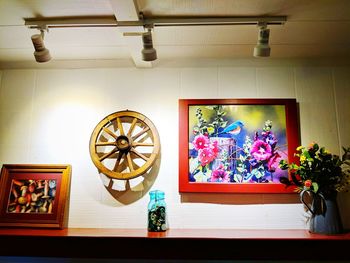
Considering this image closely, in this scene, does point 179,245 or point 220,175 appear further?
point 220,175

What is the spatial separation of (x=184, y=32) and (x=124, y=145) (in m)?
0.73

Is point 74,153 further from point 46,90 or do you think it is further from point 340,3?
point 340,3

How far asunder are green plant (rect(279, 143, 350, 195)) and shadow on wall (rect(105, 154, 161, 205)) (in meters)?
0.76

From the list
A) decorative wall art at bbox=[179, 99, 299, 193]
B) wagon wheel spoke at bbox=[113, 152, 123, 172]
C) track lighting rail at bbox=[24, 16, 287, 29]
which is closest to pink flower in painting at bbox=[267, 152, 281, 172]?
decorative wall art at bbox=[179, 99, 299, 193]

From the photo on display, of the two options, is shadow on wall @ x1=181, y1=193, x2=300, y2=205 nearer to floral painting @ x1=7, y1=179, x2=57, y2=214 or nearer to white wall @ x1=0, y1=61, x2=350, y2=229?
white wall @ x1=0, y1=61, x2=350, y2=229

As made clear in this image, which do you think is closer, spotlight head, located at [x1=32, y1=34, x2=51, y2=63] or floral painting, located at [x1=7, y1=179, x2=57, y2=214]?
spotlight head, located at [x1=32, y1=34, x2=51, y2=63]

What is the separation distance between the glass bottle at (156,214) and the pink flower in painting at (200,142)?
1.23 ft

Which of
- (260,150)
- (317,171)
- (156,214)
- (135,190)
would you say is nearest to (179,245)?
(156,214)

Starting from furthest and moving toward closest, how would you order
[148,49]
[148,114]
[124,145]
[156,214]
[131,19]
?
1. [148,114]
2. [124,145]
3. [156,214]
4. [148,49]
5. [131,19]

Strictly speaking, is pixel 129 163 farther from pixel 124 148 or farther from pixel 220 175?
pixel 220 175

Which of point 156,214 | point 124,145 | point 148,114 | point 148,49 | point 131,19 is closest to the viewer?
point 131,19

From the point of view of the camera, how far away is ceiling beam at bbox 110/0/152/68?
4.23 feet

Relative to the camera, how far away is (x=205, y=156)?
1772 millimetres

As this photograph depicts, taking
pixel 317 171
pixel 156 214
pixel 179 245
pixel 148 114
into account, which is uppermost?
pixel 148 114
